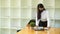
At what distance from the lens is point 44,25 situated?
3.50 m

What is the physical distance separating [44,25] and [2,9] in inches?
98.8

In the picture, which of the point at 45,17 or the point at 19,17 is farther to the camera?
the point at 19,17

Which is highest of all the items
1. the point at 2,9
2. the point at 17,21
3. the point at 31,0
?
the point at 31,0

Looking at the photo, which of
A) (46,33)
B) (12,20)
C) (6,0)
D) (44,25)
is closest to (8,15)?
(12,20)

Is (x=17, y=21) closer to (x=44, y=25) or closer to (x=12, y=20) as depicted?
(x=12, y=20)

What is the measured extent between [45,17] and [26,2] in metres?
2.06

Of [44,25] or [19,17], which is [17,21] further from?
[44,25]

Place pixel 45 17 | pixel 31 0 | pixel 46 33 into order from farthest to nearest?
pixel 31 0, pixel 45 17, pixel 46 33

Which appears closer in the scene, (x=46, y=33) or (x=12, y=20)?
(x=46, y=33)

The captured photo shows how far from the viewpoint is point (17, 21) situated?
17.8 feet

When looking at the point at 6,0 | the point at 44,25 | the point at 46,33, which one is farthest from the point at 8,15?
the point at 46,33

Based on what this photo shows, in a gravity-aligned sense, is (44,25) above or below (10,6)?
below

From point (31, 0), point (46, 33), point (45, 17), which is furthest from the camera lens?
point (31, 0)

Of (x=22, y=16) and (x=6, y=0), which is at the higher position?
(x=6, y=0)
